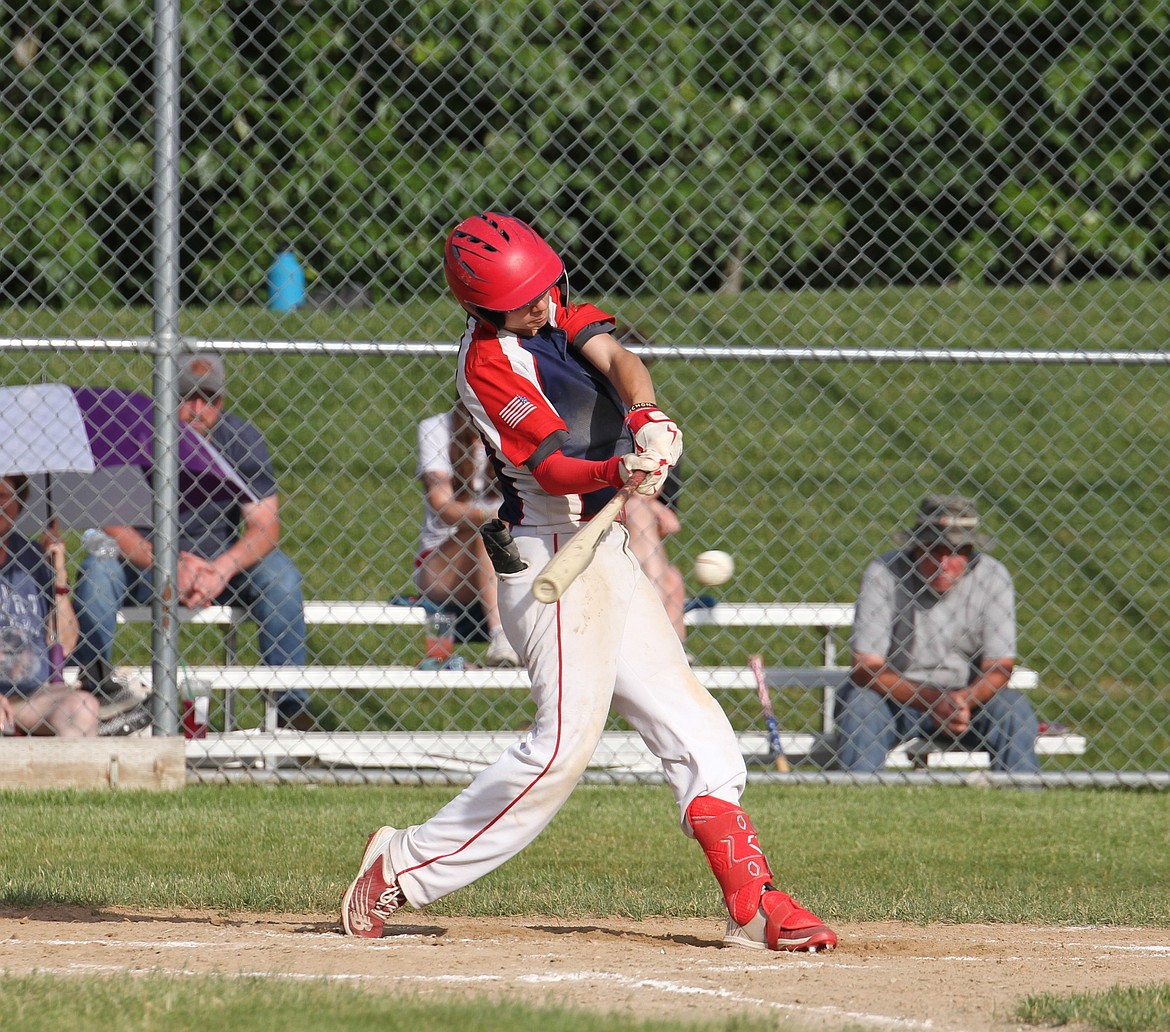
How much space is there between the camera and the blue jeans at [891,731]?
6371 mm

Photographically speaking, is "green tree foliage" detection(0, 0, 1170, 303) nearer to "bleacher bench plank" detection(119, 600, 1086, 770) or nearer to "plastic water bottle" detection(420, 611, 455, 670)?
"bleacher bench plank" detection(119, 600, 1086, 770)

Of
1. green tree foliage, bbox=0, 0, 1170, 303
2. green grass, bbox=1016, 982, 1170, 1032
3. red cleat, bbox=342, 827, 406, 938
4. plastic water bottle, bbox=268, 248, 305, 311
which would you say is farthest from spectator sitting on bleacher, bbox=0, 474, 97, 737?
green grass, bbox=1016, 982, 1170, 1032

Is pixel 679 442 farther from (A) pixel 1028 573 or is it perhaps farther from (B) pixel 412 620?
(A) pixel 1028 573

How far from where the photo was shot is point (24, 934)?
12.5 ft

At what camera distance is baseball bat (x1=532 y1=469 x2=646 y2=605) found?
10.7ft

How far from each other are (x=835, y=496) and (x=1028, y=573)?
1.25 metres

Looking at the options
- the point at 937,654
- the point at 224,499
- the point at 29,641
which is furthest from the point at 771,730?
the point at 29,641

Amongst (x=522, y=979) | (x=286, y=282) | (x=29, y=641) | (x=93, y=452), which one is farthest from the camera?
(x=286, y=282)

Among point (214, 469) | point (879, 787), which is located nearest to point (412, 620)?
point (214, 469)

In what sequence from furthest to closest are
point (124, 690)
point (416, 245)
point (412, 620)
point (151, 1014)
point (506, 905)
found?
point (416, 245), point (412, 620), point (124, 690), point (506, 905), point (151, 1014)

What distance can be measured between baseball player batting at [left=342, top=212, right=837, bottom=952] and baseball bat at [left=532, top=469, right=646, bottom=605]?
0.07m

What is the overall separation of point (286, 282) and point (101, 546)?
3.67 m

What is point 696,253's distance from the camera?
775 cm

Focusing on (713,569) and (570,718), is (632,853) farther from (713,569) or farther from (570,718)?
(570,718)
